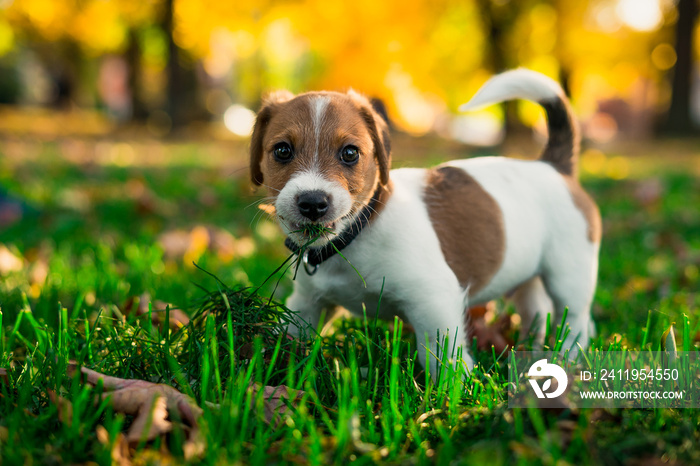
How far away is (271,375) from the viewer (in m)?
1.98

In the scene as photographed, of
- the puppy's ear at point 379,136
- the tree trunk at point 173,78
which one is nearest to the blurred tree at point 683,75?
the tree trunk at point 173,78

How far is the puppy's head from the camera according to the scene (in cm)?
212

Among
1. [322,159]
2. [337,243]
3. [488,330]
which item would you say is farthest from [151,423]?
[488,330]

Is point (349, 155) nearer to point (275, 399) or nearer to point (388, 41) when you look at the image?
point (275, 399)

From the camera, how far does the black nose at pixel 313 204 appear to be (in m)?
2.08

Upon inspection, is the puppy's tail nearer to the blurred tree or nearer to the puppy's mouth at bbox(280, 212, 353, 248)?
the puppy's mouth at bbox(280, 212, 353, 248)

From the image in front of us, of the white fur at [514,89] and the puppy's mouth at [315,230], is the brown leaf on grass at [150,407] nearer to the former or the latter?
the puppy's mouth at [315,230]

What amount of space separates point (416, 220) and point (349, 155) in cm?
40

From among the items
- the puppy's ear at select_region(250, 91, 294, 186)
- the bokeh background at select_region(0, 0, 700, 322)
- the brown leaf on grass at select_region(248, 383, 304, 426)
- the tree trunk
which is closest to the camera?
the brown leaf on grass at select_region(248, 383, 304, 426)

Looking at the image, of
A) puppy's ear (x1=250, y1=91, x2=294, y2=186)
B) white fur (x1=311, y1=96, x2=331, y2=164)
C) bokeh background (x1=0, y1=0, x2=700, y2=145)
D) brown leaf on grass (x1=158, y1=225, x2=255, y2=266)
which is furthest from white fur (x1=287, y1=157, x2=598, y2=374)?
bokeh background (x1=0, y1=0, x2=700, y2=145)

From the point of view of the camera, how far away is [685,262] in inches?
169

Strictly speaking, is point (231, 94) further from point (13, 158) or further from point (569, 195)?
point (569, 195)

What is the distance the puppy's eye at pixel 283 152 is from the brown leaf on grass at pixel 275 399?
35.5 inches

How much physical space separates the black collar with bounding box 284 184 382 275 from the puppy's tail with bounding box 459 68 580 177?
1028 mm
